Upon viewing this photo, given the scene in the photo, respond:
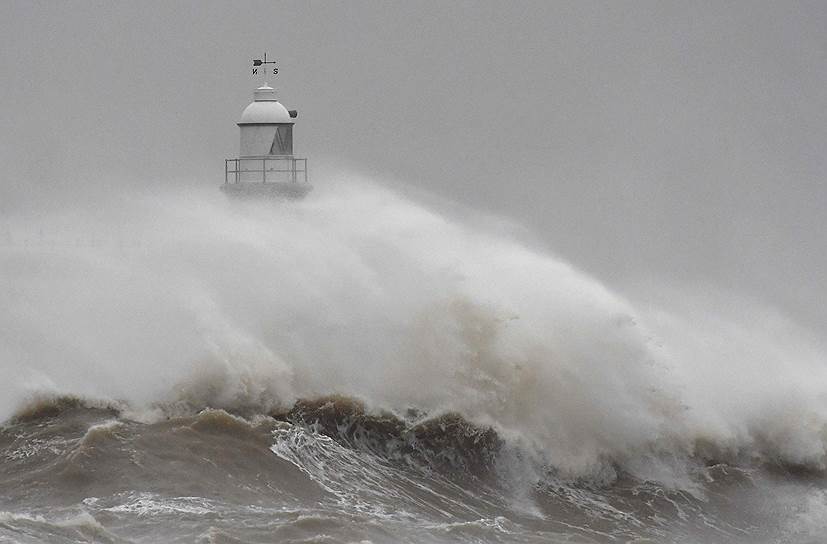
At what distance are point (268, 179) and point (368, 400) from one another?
8.06 meters

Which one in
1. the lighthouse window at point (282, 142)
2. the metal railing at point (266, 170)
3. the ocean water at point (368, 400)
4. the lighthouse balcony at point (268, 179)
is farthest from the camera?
the lighthouse window at point (282, 142)

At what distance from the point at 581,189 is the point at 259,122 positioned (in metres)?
33.3

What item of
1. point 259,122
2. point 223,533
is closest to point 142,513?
point 223,533

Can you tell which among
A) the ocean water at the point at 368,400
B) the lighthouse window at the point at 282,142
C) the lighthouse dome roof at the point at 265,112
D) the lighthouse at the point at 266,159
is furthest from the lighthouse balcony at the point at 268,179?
the ocean water at the point at 368,400

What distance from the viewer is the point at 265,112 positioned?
75.4ft

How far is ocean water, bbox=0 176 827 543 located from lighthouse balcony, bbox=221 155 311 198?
3.18 meters

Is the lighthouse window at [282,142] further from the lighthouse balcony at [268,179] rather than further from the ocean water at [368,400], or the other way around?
the ocean water at [368,400]

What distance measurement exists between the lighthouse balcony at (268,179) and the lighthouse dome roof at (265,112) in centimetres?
65

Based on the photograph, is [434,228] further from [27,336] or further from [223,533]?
[223,533]

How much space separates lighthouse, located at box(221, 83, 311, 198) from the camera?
2252cm

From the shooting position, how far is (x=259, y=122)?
22875 millimetres

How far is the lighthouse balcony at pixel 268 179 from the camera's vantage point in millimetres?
22500

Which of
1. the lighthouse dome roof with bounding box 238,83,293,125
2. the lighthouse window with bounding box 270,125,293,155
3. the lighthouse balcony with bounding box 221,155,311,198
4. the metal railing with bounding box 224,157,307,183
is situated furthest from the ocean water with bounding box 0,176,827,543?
the lighthouse dome roof with bounding box 238,83,293,125

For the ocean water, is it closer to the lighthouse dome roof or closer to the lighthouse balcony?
the lighthouse balcony
